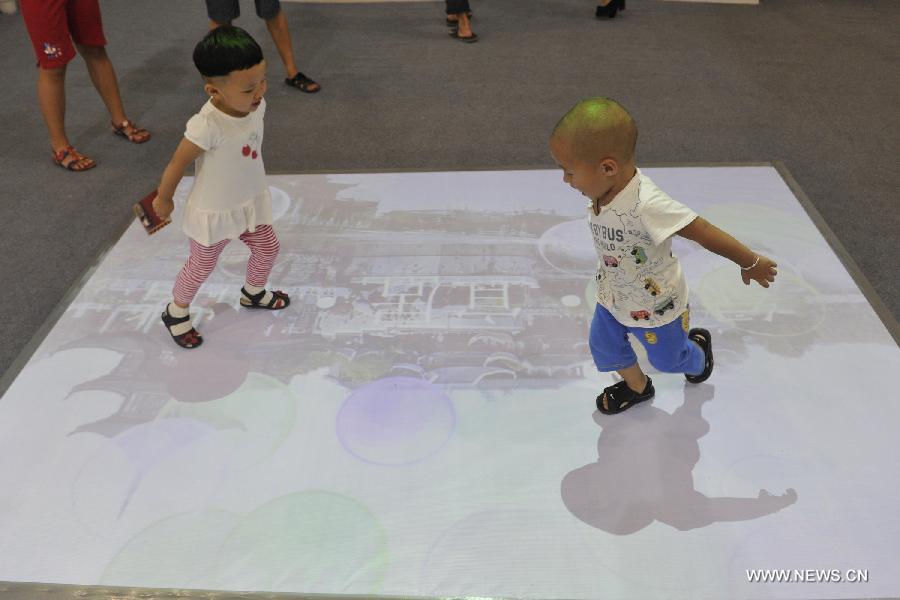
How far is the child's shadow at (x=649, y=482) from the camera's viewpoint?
153 centimetres

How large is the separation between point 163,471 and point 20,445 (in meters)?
0.39

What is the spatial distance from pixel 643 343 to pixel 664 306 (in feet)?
0.50

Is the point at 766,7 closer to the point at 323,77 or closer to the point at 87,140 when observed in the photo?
the point at 323,77

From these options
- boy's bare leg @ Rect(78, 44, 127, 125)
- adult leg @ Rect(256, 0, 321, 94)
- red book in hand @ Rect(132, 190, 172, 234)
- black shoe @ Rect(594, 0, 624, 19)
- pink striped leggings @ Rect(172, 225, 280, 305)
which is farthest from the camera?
black shoe @ Rect(594, 0, 624, 19)

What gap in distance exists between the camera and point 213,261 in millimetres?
1893

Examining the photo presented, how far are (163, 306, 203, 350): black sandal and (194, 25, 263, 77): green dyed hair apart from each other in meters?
0.74

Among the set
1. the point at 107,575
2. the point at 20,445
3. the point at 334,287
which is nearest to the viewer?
the point at 107,575

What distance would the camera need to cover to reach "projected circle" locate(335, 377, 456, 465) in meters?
1.70

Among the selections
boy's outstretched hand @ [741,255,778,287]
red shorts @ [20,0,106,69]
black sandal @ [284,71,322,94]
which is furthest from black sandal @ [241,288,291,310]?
black sandal @ [284,71,322,94]

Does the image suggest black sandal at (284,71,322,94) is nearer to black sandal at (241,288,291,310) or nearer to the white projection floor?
the white projection floor

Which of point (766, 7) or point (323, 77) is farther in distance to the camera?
point (766, 7)

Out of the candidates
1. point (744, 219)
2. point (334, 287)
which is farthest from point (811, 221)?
point (334, 287)

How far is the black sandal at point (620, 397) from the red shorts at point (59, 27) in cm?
249

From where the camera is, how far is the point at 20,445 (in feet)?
5.71
